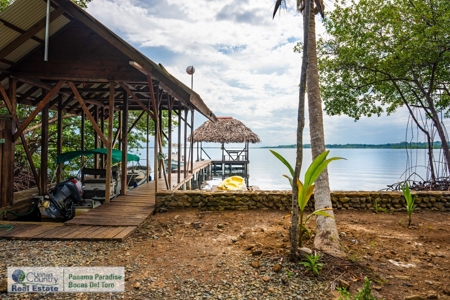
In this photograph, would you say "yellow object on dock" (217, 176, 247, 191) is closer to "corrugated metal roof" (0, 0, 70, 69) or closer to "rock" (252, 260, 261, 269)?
"rock" (252, 260, 261, 269)

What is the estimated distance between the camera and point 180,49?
13.5m

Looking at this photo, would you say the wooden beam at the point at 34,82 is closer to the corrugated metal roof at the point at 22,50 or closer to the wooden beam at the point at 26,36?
the corrugated metal roof at the point at 22,50

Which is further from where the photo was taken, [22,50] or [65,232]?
[22,50]

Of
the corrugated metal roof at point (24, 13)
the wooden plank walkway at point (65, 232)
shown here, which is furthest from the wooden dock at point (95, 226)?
the corrugated metal roof at point (24, 13)

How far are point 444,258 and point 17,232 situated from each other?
649 centimetres

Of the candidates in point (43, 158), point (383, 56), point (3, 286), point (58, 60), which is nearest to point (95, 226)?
point (3, 286)

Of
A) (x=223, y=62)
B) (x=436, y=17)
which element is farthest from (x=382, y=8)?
(x=223, y=62)

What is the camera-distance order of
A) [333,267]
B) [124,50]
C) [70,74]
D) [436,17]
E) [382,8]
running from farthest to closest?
[382,8]
[436,17]
[70,74]
[124,50]
[333,267]

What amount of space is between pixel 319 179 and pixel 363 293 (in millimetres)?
1842

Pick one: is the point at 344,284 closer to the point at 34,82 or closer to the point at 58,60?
the point at 58,60

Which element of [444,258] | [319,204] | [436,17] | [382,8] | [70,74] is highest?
[382,8]

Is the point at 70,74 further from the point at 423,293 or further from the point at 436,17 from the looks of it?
the point at 436,17

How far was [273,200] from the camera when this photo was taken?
235 inches

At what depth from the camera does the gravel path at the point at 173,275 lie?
2561mm
